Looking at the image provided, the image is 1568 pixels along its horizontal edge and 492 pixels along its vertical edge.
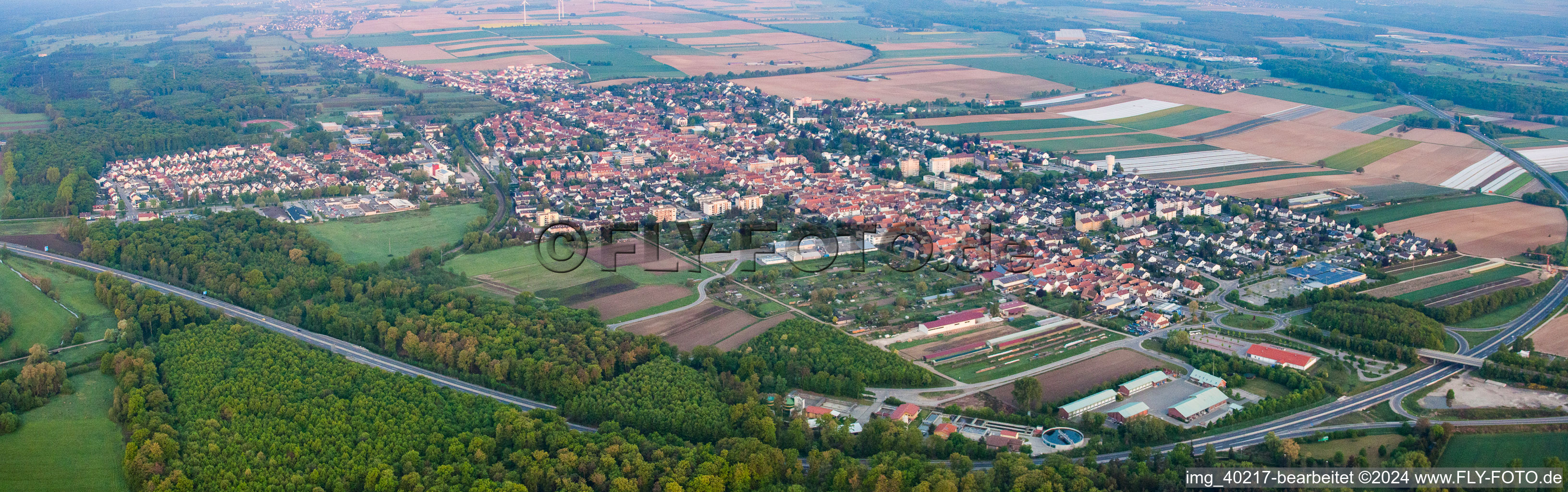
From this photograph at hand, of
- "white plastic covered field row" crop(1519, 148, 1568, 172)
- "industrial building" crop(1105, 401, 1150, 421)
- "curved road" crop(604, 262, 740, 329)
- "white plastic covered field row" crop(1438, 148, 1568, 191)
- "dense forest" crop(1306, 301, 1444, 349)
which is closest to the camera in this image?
"industrial building" crop(1105, 401, 1150, 421)

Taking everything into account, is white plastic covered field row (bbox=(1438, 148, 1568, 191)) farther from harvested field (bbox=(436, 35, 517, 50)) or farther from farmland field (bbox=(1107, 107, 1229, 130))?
harvested field (bbox=(436, 35, 517, 50))

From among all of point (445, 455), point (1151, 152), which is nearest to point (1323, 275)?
point (1151, 152)

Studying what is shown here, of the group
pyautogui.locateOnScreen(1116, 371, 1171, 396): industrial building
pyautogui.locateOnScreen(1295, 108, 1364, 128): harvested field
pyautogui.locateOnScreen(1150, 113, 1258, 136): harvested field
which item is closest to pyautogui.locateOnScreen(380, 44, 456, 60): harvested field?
pyautogui.locateOnScreen(1150, 113, 1258, 136): harvested field

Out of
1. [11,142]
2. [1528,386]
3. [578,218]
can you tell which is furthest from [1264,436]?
[11,142]

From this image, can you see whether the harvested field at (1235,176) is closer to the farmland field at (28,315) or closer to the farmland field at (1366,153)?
the farmland field at (1366,153)

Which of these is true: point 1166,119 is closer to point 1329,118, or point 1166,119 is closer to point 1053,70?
point 1329,118

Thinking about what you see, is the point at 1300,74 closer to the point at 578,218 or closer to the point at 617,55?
the point at 617,55
